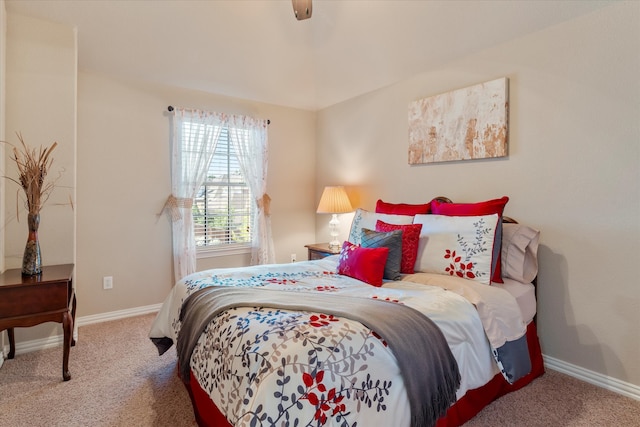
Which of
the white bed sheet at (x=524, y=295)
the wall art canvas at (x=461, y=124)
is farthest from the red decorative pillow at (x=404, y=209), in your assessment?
the white bed sheet at (x=524, y=295)

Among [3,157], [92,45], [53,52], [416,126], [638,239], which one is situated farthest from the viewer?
[416,126]

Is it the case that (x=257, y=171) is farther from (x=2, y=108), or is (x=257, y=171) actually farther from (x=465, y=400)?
(x=465, y=400)

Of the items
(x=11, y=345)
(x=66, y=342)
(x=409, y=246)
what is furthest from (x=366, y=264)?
(x=11, y=345)

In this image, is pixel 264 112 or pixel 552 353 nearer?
pixel 552 353

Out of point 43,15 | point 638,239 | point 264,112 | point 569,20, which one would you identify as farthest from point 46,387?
point 569,20

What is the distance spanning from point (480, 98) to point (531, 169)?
685mm

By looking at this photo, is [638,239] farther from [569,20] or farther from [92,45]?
[92,45]

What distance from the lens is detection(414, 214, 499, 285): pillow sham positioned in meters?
2.12

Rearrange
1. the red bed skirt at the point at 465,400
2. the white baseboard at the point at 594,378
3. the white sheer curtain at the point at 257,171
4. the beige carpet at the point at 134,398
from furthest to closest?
the white sheer curtain at the point at 257,171
the white baseboard at the point at 594,378
the beige carpet at the point at 134,398
the red bed skirt at the point at 465,400

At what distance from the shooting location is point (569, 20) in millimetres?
2252

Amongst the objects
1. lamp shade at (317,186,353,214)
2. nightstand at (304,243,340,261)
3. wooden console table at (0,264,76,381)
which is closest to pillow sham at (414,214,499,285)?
nightstand at (304,243,340,261)

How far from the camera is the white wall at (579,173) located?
2.04 m

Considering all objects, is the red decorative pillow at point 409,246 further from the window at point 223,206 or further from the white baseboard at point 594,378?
the window at point 223,206

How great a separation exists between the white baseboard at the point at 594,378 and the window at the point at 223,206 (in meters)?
3.12
